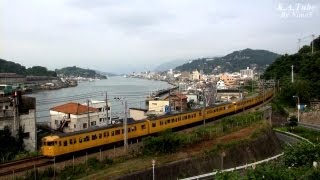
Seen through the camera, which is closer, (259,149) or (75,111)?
(259,149)

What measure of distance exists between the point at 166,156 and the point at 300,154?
713cm

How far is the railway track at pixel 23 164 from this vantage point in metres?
14.3

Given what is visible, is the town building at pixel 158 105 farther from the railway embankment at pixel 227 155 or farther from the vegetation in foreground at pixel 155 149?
the railway embankment at pixel 227 155

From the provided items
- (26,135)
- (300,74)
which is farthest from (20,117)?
(300,74)

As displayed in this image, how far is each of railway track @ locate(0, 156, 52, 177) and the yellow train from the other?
1.03 feet

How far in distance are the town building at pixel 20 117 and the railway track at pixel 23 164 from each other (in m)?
5.55

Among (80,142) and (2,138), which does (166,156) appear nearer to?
(80,142)

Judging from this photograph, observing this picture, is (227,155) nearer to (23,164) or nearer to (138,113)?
(23,164)

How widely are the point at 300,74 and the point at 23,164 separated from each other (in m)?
36.7

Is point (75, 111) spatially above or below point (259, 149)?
above

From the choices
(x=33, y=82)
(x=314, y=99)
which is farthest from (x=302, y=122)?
(x=33, y=82)

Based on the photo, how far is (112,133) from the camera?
62.0ft

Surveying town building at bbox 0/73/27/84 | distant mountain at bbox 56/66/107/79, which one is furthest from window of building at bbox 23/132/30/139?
distant mountain at bbox 56/66/107/79

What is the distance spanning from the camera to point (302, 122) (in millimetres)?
35594
